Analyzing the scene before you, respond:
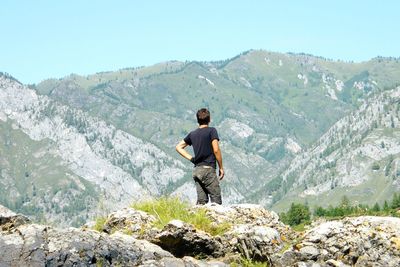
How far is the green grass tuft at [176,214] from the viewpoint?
14219 millimetres

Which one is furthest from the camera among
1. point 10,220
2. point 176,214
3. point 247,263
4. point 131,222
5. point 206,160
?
point 206,160

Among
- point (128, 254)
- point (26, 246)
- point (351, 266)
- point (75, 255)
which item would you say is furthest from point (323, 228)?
point (26, 246)

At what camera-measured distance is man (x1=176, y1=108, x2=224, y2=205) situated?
1825cm

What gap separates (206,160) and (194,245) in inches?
225

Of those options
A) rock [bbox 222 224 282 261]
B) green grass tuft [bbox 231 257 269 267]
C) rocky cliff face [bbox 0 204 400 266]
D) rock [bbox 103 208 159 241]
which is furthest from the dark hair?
green grass tuft [bbox 231 257 269 267]

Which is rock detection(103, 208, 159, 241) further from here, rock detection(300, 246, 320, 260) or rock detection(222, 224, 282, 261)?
rock detection(300, 246, 320, 260)

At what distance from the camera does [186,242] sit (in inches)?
514

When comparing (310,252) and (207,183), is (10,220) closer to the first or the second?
(310,252)

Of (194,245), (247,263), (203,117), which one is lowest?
(247,263)

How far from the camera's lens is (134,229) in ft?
46.4

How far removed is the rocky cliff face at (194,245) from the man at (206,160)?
3.91m

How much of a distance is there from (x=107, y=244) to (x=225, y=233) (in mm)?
3001

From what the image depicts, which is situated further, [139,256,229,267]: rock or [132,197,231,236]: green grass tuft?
[132,197,231,236]: green grass tuft

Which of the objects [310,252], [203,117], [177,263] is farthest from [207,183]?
[177,263]
